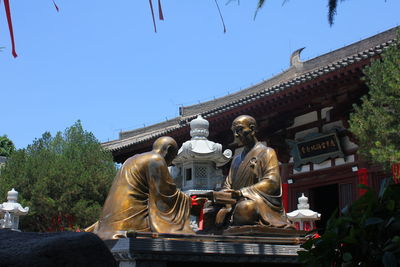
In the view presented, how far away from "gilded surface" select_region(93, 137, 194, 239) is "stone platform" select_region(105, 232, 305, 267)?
0.29m

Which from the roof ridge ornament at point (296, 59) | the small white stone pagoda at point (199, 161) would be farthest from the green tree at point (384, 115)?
the roof ridge ornament at point (296, 59)

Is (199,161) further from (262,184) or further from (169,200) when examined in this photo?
(169,200)

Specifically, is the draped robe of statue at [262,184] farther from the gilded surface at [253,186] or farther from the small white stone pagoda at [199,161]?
the small white stone pagoda at [199,161]

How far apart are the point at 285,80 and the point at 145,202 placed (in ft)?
58.9

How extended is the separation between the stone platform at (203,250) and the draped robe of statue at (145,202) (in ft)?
0.93

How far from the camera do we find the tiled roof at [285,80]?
1186 centimetres

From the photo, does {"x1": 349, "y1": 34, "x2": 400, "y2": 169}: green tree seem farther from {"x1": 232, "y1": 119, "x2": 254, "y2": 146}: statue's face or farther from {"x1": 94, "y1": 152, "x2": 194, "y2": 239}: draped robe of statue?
{"x1": 94, "y1": 152, "x2": 194, "y2": 239}: draped robe of statue

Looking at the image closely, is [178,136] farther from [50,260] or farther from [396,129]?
[50,260]

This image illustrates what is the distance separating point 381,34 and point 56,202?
1302 cm

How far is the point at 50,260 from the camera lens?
1.73m

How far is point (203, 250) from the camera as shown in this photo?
5.47 metres

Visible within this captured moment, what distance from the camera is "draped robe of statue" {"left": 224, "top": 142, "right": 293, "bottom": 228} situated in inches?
239

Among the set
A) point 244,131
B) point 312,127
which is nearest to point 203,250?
point 244,131

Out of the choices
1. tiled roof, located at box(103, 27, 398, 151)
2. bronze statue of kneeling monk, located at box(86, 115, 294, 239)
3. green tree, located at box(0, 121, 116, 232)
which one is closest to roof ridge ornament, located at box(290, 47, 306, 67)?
tiled roof, located at box(103, 27, 398, 151)
